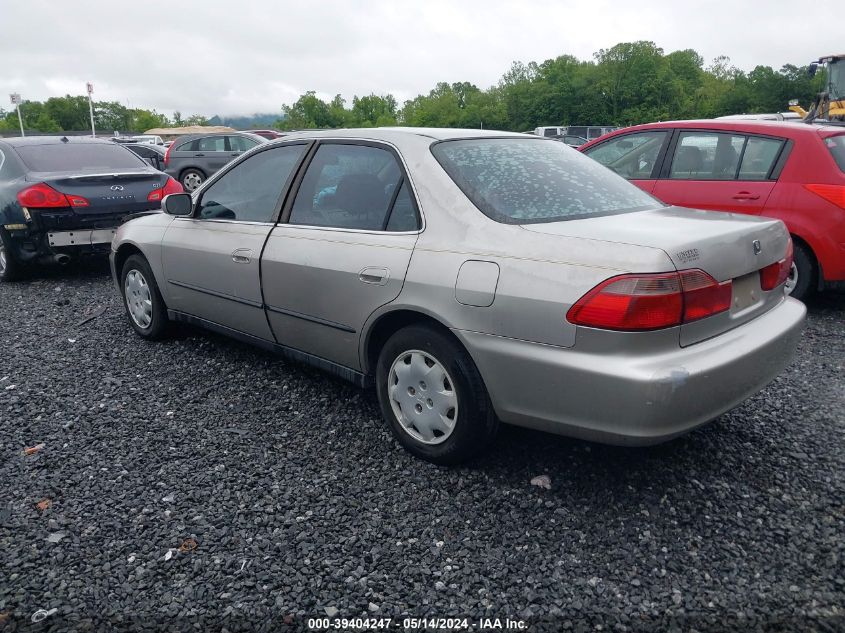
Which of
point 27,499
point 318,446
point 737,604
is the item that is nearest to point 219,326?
point 318,446

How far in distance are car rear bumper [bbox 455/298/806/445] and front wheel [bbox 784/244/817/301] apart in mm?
3093

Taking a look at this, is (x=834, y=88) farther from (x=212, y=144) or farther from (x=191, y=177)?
(x=191, y=177)

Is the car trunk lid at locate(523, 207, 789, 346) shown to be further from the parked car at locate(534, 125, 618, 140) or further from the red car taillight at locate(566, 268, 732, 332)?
the parked car at locate(534, 125, 618, 140)

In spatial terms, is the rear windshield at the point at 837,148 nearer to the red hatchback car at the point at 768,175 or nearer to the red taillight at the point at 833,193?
the red hatchback car at the point at 768,175

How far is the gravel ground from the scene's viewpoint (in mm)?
2434

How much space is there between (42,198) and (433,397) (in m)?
5.73

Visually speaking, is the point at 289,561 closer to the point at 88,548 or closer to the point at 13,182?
the point at 88,548

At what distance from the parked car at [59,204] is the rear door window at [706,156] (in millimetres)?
5417

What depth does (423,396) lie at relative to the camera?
326cm

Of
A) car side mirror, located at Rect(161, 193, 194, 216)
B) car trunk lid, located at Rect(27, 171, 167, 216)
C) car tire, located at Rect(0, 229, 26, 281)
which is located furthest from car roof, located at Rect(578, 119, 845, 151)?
car tire, located at Rect(0, 229, 26, 281)

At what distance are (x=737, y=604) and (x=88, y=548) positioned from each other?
241cm

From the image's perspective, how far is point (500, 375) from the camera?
2.91 metres

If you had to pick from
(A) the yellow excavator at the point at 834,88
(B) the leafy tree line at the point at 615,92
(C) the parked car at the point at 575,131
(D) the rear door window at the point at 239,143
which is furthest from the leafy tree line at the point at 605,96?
(D) the rear door window at the point at 239,143

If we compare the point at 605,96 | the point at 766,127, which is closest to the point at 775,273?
the point at 766,127
